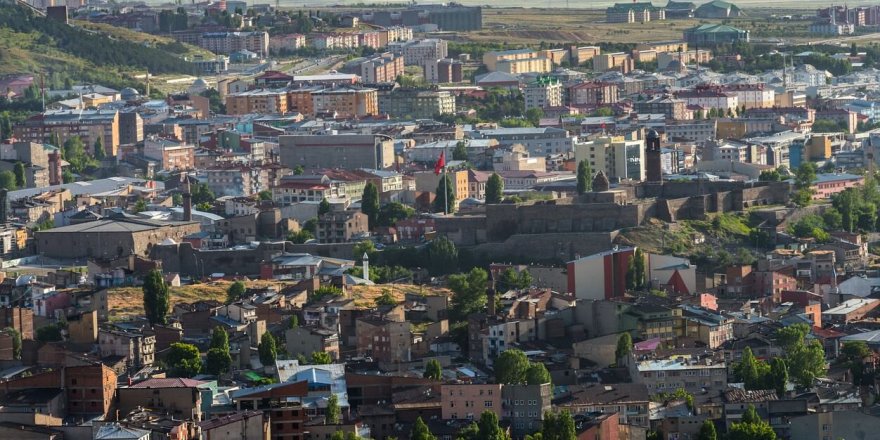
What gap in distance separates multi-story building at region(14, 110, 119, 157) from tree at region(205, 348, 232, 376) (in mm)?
29243

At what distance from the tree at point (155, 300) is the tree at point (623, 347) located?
6.08 m

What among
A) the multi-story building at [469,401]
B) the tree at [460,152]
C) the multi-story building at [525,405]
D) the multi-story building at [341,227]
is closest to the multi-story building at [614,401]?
the multi-story building at [525,405]

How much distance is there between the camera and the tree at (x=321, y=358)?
31906mm

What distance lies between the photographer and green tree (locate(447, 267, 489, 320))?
36062 millimetres

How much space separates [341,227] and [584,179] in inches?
195

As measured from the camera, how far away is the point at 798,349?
105 feet

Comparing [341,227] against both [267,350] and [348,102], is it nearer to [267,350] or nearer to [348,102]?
[267,350]

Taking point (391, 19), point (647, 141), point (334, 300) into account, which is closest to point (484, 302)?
point (334, 300)

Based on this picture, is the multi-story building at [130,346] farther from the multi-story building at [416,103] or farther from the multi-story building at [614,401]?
the multi-story building at [416,103]

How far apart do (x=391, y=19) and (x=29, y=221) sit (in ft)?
Answer: 163

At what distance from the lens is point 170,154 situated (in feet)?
189

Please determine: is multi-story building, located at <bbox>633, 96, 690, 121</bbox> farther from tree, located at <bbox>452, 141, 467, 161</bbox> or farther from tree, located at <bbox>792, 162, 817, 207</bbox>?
tree, located at <bbox>792, 162, 817, 207</bbox>

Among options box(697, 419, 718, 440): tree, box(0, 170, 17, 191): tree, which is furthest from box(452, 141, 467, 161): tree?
box(697, 419, 718, 440): tree

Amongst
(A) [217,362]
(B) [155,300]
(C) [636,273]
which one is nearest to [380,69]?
(C) [636,273]
